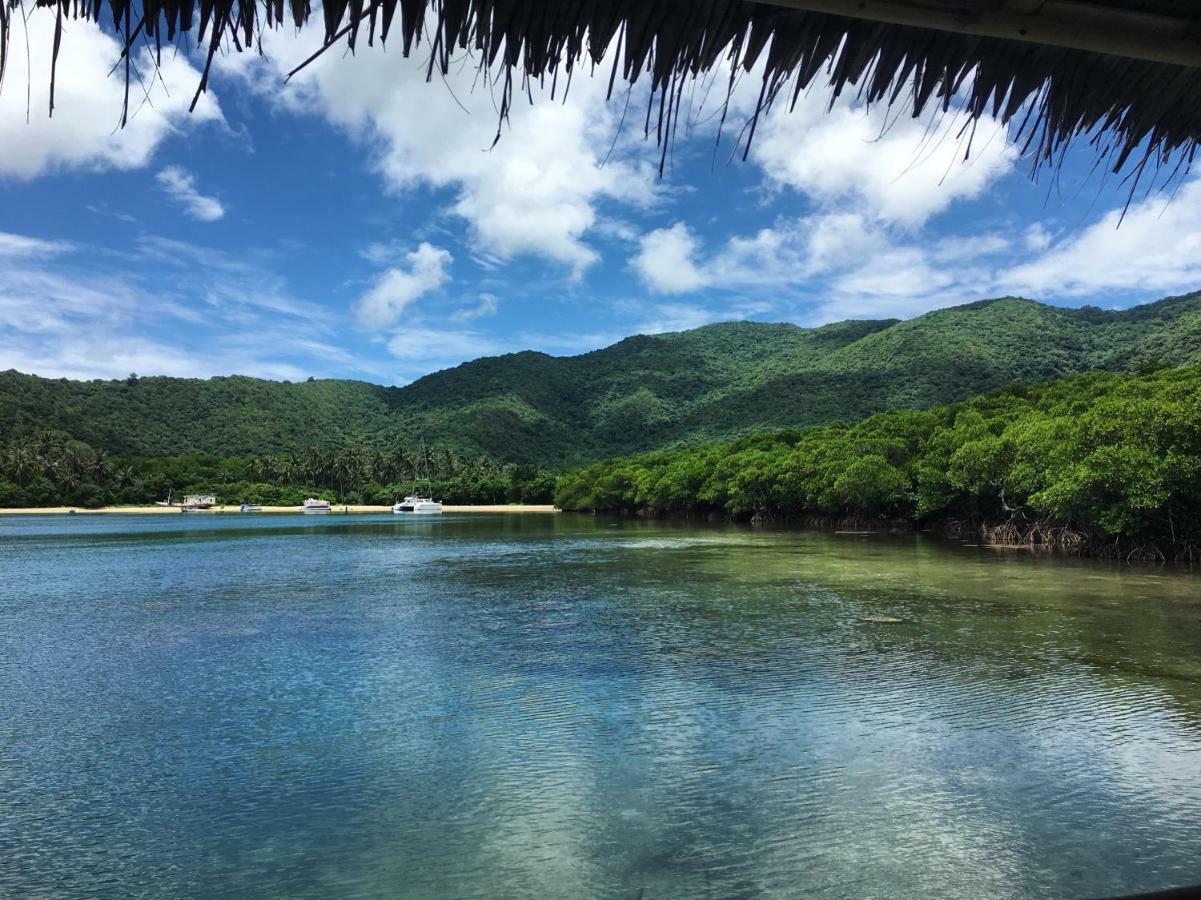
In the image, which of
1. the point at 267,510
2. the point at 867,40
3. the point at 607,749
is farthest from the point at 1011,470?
the point at 267,510

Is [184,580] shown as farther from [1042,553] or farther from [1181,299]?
[1181,299]

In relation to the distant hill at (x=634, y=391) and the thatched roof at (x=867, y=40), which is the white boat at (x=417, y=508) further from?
the thatched roof at (x=867, y=40)

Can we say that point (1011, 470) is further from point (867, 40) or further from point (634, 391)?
point (634, 391)

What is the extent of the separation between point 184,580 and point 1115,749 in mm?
26425

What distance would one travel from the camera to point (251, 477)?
12519cm

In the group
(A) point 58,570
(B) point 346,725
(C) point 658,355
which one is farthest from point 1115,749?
(C) point 658,355

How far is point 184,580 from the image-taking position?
87.4 ft

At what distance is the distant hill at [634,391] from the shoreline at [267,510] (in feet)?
47.0

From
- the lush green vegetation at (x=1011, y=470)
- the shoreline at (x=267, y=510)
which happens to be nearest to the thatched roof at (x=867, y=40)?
the lush green vegetation at (x=1011, y=470)

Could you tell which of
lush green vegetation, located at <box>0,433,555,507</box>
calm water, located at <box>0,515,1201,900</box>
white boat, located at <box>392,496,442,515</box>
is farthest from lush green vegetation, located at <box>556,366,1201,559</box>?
lush green vegetation, located at <box>0,433,555,507</box>

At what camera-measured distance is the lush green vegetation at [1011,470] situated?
87.8ft

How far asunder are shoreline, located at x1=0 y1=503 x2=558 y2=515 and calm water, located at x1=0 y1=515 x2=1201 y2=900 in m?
94.0

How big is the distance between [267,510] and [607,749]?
382 ft

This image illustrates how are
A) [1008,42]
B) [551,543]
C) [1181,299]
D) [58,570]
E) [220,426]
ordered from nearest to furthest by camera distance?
[1008,42]
[58,570]
[551,543]
[1181,299]
[220,426]
